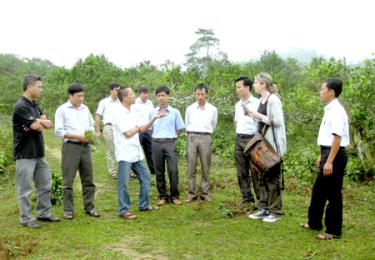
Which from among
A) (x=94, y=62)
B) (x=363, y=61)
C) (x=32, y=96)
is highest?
(x=94, y=62)

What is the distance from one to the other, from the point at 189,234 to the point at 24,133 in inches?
97.7

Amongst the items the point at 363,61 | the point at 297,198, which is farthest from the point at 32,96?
the point at 363,61

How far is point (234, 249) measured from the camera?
5.09 meters

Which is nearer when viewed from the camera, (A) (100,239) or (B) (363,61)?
(A) (100,239)

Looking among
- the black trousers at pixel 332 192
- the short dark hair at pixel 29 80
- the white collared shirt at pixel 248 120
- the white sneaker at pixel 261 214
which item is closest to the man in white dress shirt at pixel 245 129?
the white collared shirt at pixel 248 120

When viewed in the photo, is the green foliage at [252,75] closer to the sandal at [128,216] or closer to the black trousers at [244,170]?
the black trousers at [244,170]

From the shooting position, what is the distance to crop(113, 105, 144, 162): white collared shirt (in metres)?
6.19

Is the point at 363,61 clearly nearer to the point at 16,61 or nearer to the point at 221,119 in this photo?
the point at 221,119

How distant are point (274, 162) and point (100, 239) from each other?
2.40 m

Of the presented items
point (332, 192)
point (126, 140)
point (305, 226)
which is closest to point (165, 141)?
point (126, 140)

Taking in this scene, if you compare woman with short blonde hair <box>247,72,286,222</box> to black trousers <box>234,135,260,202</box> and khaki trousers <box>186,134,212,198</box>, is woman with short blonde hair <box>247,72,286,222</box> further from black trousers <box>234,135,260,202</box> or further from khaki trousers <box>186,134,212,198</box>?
khaki trousers <box>186,134,212,198</box>

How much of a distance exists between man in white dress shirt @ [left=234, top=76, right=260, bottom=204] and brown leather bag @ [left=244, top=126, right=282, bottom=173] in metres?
0.44

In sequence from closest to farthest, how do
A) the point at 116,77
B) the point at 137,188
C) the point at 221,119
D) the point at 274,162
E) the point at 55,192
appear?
the point at 274,162, the point at 55,192, the point at 137,188, the point at 221,119, the point at 116,77

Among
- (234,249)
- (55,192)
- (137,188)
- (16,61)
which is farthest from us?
(16,61)
